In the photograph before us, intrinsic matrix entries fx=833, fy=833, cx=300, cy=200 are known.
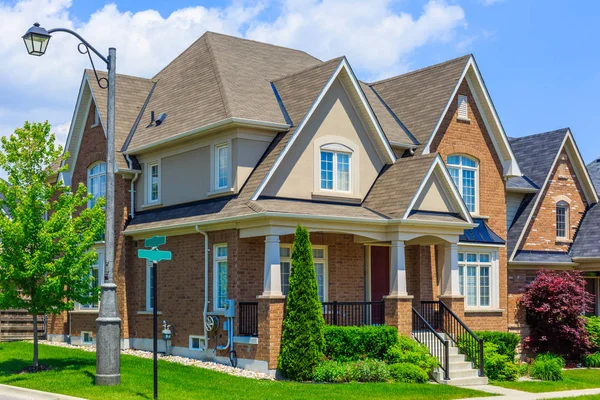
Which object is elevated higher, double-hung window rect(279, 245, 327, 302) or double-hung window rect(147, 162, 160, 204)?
double-hung window rect(147, 162, 160, 204)

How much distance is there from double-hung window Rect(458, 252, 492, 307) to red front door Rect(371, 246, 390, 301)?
125 inches

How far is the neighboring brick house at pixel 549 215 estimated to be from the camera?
3009 centimetres

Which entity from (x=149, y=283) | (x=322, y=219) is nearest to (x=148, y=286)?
(x=149, y=283)

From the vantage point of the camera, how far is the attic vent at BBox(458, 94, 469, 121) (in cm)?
2836

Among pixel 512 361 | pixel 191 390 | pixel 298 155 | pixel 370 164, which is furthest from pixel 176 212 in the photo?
pixel 512 361

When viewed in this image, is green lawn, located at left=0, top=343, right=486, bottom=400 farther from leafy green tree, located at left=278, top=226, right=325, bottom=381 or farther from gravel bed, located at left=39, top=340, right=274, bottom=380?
leafy green tree, located at left=278, top=226, right=325, bottom=381

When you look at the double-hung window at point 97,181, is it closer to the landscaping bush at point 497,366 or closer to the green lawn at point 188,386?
the green lawn at point 188,386

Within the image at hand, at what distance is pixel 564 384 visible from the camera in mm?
22859

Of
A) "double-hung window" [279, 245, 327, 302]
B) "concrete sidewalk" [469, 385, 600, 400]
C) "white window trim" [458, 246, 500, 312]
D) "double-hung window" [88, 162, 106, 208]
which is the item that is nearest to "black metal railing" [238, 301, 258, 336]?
"double-hung window" [279, 245, 327, 302]

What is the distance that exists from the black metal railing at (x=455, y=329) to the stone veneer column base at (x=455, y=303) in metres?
0.21

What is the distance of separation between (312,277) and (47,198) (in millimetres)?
7124

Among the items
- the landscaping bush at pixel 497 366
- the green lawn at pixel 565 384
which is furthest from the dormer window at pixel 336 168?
the green lawn at pixel 565 384

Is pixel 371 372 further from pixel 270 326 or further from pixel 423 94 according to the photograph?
pixel 423 94

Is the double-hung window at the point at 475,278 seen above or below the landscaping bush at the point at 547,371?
above
